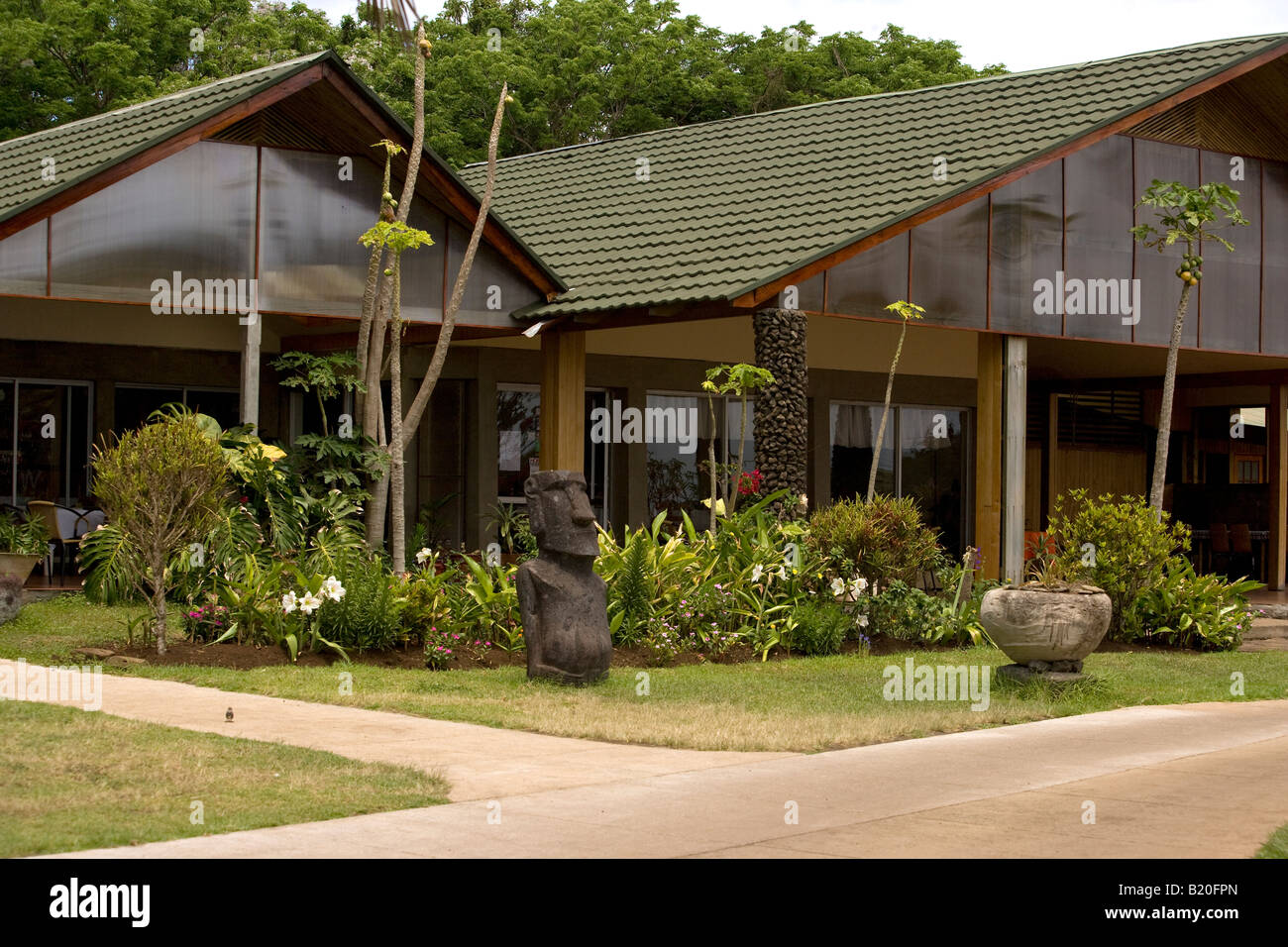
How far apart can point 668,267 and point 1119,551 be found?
581 cm

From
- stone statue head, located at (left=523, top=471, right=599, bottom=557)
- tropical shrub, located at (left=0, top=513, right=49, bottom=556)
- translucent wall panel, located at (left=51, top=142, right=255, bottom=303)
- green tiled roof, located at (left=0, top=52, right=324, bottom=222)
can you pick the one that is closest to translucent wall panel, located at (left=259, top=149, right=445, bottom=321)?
translucent wall panel, located at (left=51, top=142, right=255, bottom=303)

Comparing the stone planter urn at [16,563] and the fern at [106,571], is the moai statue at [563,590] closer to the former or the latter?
the fern at [106,571]

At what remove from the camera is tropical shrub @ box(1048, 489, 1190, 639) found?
16094mm

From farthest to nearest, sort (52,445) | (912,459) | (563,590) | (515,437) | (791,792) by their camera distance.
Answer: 1. (912,459)
2. (515,437)
3. (52,445)
4. (563,590)
5. (791,792)

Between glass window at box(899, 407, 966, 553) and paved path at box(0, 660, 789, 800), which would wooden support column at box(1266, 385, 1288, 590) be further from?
paved path at box(0, 660, 789, 800)

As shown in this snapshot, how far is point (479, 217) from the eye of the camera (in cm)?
1667

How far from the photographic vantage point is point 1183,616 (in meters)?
16.5

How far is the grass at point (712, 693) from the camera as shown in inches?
406

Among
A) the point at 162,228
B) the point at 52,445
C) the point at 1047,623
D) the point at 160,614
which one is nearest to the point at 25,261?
the point at 162,228

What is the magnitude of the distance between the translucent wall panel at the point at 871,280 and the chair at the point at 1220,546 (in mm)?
10194

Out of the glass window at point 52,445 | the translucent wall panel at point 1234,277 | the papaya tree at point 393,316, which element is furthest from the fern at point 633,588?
the translucent wall panel at point 1234,277

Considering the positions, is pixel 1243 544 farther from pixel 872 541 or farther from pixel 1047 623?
pixel 1047 623

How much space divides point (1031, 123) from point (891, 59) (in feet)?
73.4

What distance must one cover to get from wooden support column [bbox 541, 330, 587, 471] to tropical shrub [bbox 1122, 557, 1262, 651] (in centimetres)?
636
